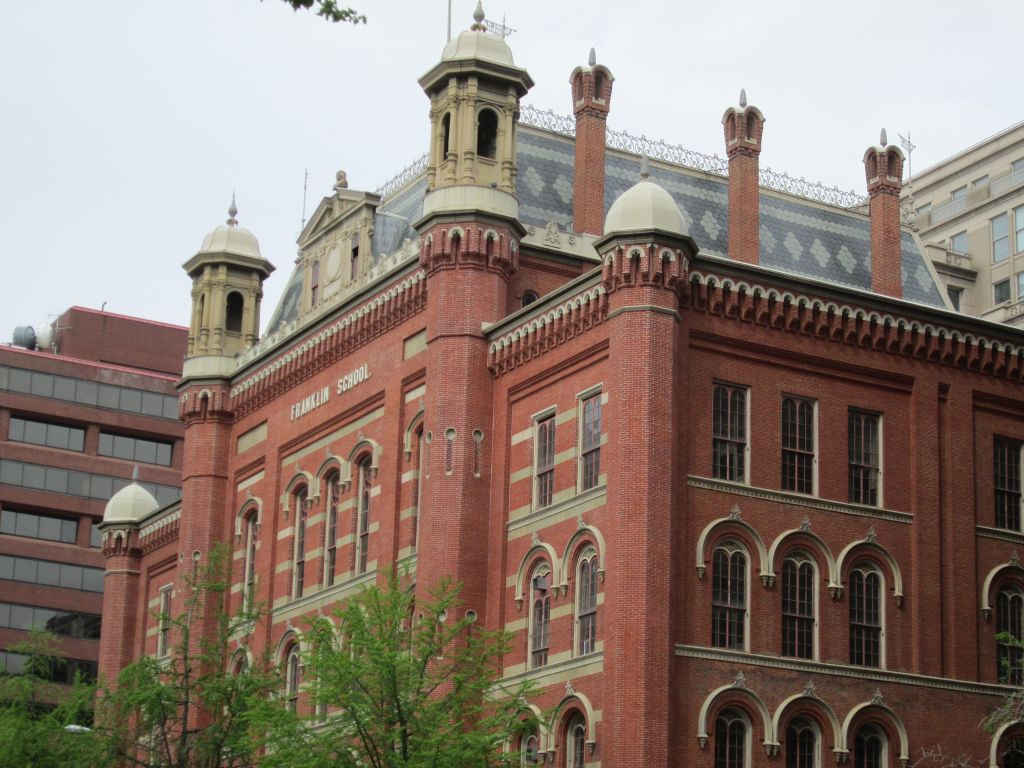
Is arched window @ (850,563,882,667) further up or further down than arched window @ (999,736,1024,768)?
further up

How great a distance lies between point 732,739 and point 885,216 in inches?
782

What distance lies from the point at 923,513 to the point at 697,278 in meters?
8.44

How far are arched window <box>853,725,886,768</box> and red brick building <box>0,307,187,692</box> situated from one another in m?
65.0

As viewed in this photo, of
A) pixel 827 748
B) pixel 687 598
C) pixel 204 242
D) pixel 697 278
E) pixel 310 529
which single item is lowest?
pixel 827 748

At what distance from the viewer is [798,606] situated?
50.1 meters

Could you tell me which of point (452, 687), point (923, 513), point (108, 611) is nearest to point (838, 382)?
Result: point (923, 513)

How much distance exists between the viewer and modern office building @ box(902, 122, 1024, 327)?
96.7 metres

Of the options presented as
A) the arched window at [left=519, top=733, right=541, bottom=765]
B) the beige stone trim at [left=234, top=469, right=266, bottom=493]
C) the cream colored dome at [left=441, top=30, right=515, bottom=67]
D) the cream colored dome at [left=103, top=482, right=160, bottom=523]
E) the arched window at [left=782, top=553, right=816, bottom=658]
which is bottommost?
the arched window at [left=519, top=733, right=541, bottom=765]

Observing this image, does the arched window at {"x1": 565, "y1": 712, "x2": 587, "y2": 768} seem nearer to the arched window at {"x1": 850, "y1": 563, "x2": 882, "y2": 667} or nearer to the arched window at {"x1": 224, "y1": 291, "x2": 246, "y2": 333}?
the arched window at {"x1": 850, "y1": 563, "x2": 882, "y2": 667}

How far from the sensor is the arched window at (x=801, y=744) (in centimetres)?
4853

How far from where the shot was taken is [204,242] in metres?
71.6

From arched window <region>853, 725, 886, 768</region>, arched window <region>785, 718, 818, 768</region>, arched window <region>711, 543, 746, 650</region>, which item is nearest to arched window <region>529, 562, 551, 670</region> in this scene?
arched window <region>711, 543, 746, 650</region>

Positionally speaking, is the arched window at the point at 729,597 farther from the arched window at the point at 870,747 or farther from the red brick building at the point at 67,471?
the red brick building at the point at 67,471

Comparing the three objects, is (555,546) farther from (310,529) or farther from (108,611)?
(108,611)
